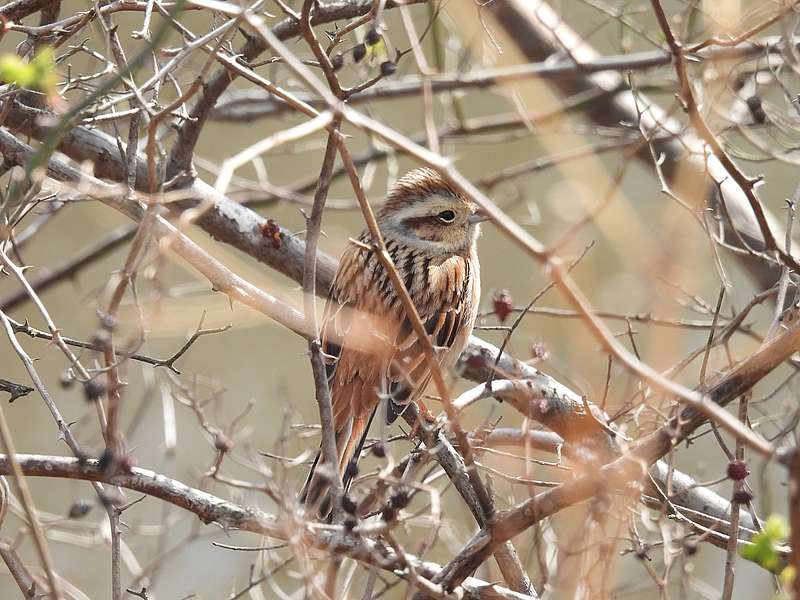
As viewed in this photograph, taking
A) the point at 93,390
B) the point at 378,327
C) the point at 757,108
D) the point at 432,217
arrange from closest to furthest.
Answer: the point at 93,390, the point at 757,108, the point at 378,327, the point at 432,217

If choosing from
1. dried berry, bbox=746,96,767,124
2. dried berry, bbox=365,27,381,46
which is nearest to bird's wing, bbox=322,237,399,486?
dried berry, bbox=365,27,381,46

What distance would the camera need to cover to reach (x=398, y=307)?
4.61 m

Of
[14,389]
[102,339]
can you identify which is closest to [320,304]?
[14,389]

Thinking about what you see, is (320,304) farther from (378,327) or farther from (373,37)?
(373,37)

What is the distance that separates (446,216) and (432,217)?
0.07 meters

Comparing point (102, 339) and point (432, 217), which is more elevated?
point (432, 217)

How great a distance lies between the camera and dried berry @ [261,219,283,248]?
4625 millimetres

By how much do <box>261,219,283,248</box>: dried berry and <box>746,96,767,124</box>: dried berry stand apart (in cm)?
201

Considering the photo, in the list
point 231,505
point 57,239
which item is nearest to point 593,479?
point 231,505

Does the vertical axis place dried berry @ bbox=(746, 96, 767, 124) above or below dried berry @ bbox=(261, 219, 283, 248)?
above

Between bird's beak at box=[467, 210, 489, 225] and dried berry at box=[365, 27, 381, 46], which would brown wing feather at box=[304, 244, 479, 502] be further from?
dried berry at box=[365, 27, 381, 46]

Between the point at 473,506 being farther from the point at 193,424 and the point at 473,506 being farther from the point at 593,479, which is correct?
the point at 193,424

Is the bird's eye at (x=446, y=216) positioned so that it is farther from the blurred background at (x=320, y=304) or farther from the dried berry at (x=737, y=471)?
the dried berry at (x=737, y=471)

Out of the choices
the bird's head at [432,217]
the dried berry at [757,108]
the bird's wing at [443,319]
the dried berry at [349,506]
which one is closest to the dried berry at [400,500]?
the dried berry at [349,506]
